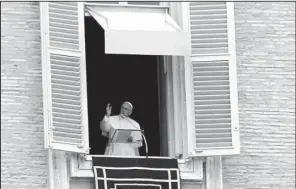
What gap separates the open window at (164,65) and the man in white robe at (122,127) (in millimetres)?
388

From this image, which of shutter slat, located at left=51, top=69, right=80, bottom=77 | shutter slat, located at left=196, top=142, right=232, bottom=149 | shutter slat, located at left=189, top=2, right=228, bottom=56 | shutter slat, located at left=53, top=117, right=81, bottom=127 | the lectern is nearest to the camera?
the lectern

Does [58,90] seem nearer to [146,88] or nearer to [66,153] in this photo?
[66,153]

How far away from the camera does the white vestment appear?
3159cm

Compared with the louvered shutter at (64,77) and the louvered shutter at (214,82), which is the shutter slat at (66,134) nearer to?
the louvered shutter at (64,77)

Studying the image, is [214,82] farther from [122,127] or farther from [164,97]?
[122,127]

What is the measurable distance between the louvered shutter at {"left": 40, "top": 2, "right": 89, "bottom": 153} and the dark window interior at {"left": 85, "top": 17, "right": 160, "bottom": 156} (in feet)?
4.44

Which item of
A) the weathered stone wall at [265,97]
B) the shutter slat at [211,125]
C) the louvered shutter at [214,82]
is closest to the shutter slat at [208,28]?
the louvered shutter at [214,82]

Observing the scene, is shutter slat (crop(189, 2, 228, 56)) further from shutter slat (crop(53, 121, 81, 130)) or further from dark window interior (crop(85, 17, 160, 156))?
shutter slat (crop(53, 121, 81, 130))

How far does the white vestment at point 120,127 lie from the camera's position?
31592mm

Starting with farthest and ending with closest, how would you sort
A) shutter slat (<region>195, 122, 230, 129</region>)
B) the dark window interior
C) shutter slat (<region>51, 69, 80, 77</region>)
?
the dark window interior, shutter slat (<region>195, 122, 230, 129</region>), shutter slat (<region>51, 69, 80, 77</region>)

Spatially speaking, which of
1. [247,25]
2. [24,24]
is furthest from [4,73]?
[247,25]

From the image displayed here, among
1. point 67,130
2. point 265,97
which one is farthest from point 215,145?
point 67,130

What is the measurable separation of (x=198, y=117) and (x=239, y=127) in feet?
1.50

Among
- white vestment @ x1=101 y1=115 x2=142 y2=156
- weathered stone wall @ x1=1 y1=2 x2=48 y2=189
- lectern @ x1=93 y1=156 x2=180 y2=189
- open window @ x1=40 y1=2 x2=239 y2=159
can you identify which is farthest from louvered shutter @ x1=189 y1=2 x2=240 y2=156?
weathered stone wall @ x1=1 y1=2 x2=48 y2=189
